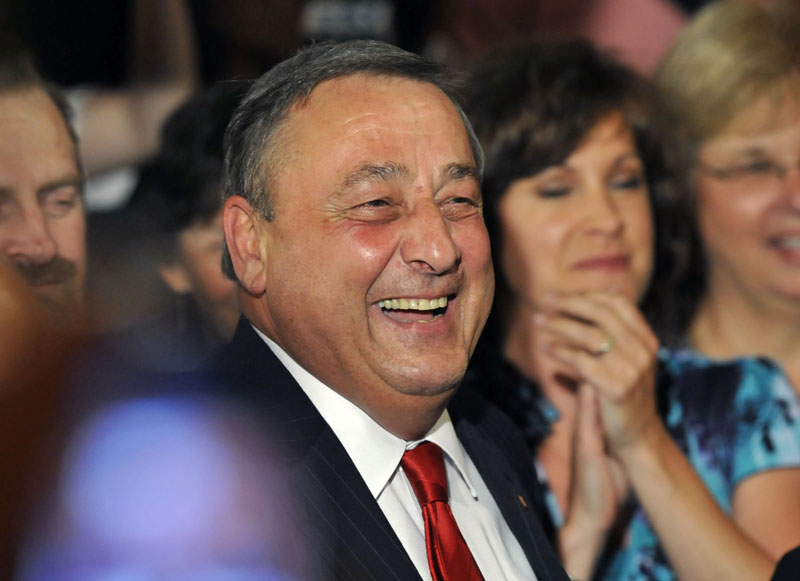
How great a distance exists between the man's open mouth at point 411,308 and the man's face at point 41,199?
39cm

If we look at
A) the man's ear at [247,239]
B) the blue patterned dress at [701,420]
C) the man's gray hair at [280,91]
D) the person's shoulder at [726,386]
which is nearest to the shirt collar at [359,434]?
the man's ear at [247,239]

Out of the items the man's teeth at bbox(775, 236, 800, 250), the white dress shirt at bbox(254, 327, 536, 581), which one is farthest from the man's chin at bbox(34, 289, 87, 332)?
the man's teeth at bbox(775, 236, 800, 250)

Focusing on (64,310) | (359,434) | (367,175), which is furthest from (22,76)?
(359,434)

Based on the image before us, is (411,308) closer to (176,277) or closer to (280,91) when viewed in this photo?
(280,91)

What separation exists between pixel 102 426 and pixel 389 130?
0.44 metres

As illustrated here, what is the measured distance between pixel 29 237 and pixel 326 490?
0.46 meters

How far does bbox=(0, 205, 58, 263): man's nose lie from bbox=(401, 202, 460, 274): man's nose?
431mm

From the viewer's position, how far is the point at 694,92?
2361mm

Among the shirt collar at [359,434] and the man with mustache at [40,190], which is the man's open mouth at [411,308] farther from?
the man with mustache at [40,190]

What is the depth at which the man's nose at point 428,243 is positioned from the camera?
1154mm

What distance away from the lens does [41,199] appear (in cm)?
124

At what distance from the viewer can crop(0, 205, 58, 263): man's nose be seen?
3.90 ft

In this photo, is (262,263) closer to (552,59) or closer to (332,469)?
(332,469)

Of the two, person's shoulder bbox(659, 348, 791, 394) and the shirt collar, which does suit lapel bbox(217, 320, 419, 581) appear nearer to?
the shirt collar
